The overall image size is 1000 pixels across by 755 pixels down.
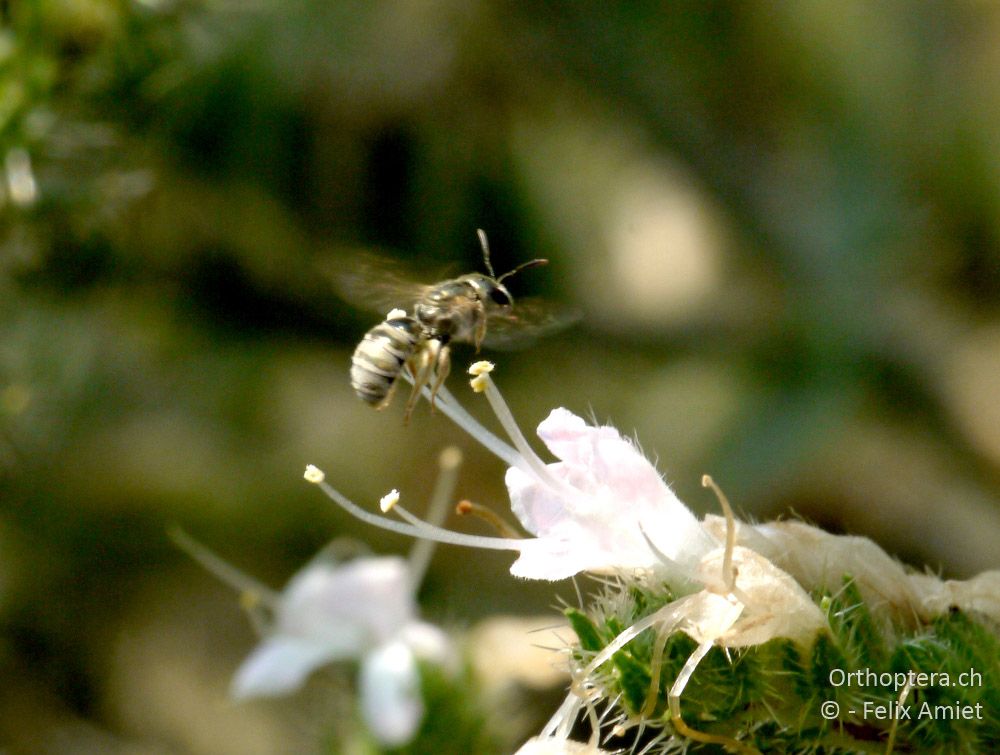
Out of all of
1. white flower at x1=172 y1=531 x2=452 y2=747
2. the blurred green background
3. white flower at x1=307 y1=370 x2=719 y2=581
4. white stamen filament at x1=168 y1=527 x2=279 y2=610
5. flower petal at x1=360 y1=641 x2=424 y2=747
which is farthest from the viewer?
the blurred green background

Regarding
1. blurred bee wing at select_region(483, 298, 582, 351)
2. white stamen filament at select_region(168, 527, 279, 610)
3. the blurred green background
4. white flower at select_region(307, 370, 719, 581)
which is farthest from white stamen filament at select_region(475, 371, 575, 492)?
the blurred green background

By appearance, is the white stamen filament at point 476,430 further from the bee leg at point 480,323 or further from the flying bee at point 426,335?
the bee leg at point 480,323

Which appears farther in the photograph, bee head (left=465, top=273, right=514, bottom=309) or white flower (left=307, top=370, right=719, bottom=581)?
bee head (left=465, top=273, right=514, bottom=309)

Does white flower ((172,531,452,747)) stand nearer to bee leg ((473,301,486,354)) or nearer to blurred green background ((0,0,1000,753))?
bee leg ((473,301,486,354))

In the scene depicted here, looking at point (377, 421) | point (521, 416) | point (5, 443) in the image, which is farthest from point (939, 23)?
point (5, 443)

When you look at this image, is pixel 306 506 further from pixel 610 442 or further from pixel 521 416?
pixel 610 442

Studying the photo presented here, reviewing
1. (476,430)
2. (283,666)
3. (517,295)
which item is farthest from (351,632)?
(517,295)

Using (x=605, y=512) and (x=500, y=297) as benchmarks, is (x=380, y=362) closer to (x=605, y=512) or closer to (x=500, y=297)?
(x=500, y=297)
